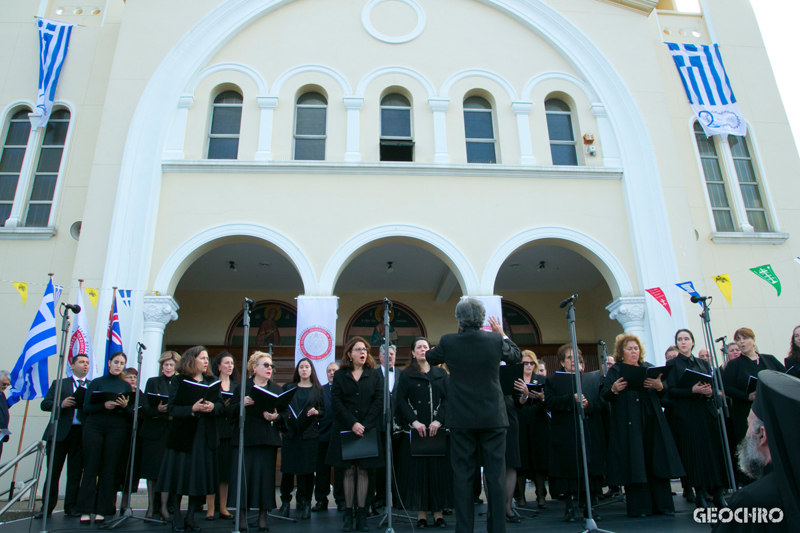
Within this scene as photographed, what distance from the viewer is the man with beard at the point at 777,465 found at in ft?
6.36

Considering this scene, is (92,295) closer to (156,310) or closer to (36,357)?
(156,310)

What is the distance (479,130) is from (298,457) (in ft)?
26.4

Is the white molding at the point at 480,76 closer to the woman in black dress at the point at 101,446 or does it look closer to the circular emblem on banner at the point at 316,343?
the circular emblem on banner at the point at 316,343

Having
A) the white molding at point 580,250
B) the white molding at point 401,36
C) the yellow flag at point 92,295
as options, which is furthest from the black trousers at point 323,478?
the white molding at point 401,36

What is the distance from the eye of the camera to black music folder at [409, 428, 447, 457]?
5.89 metres

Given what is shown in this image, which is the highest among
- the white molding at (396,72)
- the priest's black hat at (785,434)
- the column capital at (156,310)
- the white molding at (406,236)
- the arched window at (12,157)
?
the white molding at (396,72)

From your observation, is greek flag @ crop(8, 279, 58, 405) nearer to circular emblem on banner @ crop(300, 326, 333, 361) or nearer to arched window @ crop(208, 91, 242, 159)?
circular emblem on banner @ crop(300, 326, 333, 361)

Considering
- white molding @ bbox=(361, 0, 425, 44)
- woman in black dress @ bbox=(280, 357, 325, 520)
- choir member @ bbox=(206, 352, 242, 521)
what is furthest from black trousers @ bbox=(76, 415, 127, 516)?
white molding @ bbox=(361, 0, 425, 44)

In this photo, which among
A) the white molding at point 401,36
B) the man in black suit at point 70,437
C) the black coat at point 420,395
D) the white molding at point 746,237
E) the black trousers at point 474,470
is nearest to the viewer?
the black trousers at point 474,470

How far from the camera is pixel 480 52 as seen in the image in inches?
479

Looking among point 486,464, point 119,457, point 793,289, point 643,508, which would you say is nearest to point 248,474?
point 119,457

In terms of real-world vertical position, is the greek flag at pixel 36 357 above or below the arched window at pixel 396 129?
below

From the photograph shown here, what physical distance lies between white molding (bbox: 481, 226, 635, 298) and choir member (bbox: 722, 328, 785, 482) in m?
3.83

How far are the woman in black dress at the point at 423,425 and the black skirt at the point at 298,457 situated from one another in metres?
1.23
